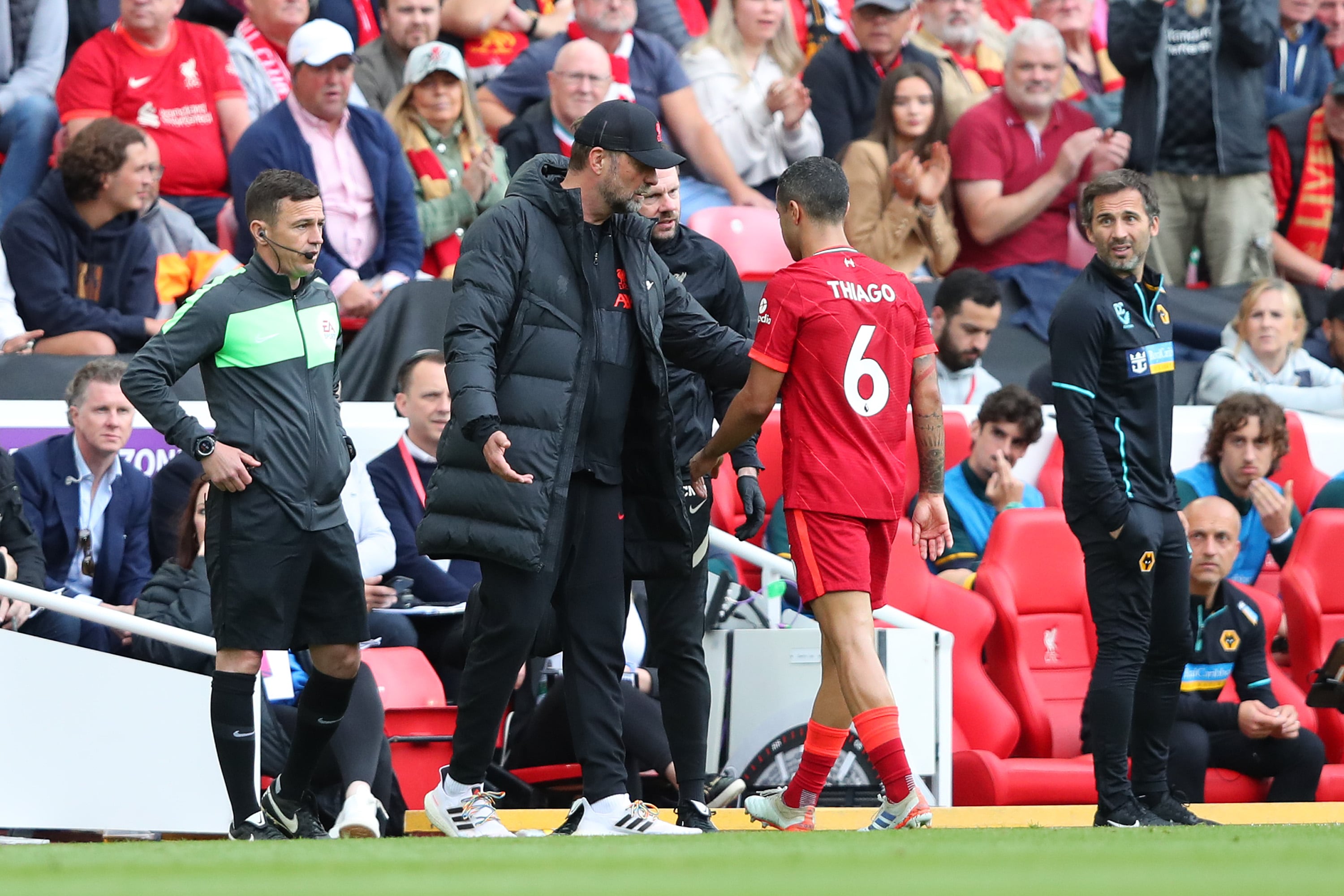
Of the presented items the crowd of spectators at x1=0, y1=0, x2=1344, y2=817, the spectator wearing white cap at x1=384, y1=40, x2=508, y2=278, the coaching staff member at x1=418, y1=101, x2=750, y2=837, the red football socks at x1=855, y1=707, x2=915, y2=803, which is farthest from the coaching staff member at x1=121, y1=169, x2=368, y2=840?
the spectator wearing white cap at x1=384, y1=40, x2=508, y2=278

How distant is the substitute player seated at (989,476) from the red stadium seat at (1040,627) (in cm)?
23

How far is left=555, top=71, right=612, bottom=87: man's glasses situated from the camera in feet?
31.5

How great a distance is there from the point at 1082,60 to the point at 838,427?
7736 mm

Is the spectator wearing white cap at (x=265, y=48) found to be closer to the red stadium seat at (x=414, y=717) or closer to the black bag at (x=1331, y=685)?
the red stadium seat at (x=414, y=717)

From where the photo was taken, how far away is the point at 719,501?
7.63 m

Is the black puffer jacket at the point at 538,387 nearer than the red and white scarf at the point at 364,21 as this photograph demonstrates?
Yes

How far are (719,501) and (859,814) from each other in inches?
66.0

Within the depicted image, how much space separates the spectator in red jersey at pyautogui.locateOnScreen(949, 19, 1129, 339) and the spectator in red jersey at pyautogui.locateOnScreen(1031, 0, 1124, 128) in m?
1.64

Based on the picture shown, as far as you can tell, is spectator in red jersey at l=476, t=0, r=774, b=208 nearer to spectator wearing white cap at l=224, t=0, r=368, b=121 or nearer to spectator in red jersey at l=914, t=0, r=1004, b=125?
spectator wearing white cap at l=224, t=0, r=368, b=121

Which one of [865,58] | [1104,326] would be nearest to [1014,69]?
[865,58]

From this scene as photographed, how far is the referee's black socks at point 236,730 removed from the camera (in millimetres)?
5348

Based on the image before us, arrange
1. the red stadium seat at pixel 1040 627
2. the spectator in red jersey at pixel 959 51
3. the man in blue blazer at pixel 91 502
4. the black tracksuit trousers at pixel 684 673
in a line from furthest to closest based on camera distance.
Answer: the spectator in red jersey at pixel 959 51 → the red stadium seat at pixel 1040 627 → the man in blue blazer at pixel 91 502 → the black tracksuit trousers at pixel 684 673

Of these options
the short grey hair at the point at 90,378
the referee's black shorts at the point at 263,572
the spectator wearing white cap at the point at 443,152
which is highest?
the spectator wearing white cap at the point at 443,152

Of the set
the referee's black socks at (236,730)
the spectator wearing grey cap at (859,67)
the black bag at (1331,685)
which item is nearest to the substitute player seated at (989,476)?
the black bag at (1331,685)
